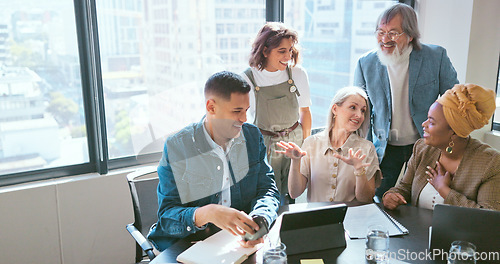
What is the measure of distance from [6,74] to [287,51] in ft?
5.58

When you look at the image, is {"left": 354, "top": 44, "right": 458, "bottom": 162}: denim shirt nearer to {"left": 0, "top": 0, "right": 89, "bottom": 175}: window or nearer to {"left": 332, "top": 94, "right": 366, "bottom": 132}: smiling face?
{"left": 332, "top": 94, "right": 366, "bottom": 132}: smiling face

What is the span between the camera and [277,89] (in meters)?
2.63

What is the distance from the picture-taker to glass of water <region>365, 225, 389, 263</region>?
150 centimetres

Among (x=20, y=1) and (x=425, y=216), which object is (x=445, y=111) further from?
(x=20, y=1)

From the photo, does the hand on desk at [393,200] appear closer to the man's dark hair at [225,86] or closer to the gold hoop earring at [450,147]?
the gold hoop earring at [450,147]

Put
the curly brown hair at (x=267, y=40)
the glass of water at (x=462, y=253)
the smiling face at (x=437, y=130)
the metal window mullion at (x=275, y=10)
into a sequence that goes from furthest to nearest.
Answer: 1. the metal window mullion at (x=275, y=10)
2. the curly brown hair at (x=267, y=40)
3. the smiling face at (x=437, y=130)
4. the glass of water at (x=462, y=253)

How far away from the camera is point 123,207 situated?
9.61 feet

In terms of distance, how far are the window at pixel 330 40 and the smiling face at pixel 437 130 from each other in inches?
65.7

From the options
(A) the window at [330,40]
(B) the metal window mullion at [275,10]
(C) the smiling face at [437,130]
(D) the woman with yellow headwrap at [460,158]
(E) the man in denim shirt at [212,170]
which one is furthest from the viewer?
(A) the window at [330,40]

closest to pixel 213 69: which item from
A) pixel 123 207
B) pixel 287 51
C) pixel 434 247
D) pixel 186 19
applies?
pixel 186 19

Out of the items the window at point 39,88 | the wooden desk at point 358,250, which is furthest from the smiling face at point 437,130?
the window at point 39,88

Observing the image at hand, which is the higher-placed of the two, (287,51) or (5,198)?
(287,51)

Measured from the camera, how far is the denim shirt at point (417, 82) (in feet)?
8.77

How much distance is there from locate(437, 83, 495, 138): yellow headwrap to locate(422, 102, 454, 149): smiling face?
3 cm
